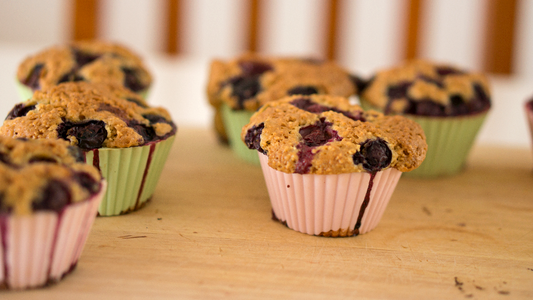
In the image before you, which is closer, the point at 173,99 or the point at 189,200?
the point at 189,200

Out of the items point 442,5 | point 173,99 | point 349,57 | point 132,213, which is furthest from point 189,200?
point 442,5

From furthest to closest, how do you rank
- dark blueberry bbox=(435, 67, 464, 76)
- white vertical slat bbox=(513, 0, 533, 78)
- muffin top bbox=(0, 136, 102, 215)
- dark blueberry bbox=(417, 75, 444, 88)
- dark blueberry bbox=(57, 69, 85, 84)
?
white vertical slat bbox=(513, 0, 533, 78)
dark blueberry bbox=(435, 67, 464, 76)
dark blueberry bbox=(417, 75, 444, 88)
dark blueberry bbox=(57, 69, 85, 84)
muffin top bbox=(0, 136, 102, 215)

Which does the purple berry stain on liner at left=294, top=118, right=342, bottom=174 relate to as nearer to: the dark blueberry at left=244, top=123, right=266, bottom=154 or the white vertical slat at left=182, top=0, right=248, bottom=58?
the dark blueberry at left=244, top=123, right=266, bottom=154

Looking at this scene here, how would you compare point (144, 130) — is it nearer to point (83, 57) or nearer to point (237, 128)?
point (237, 128)

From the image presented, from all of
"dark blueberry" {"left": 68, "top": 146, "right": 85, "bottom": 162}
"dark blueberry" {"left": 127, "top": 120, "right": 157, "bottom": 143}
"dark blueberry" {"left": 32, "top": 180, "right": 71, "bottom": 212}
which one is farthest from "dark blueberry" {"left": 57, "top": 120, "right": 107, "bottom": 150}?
"dark blueberry" {"left": 32, "top": 180, "right": 71, "bottom": 212}

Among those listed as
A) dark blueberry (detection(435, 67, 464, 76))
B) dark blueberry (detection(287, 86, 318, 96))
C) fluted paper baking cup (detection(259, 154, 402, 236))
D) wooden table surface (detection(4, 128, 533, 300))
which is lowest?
wooden table surface (detection(4, 128, 533, 300))

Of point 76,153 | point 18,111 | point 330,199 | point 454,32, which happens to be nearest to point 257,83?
point 330,199

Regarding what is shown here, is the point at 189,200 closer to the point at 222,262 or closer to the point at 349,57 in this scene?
the point at 222,262
